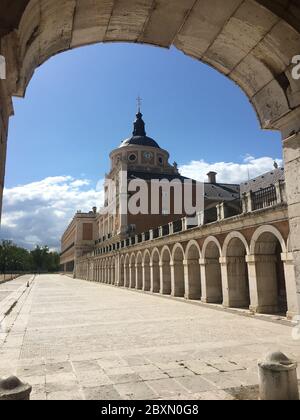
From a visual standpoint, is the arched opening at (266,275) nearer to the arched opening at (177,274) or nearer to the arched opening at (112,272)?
the arched opening at (177,274)

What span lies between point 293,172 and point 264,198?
9762 mm

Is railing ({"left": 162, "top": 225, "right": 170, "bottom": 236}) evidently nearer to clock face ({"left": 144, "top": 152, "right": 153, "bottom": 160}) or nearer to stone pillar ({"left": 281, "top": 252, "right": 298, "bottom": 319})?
stone pillar ({"left": 281, "top": 252, "right": 298, "bottom": 319})

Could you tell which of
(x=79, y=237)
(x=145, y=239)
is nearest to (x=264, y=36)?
(x=145, y=239)

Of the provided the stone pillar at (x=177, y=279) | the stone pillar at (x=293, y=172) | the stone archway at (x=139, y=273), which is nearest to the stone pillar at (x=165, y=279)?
the stone pillar at (x=177, y=279)

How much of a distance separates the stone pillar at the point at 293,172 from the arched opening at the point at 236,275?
1133 centimetres

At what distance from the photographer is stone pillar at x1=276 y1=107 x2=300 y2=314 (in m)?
4.24

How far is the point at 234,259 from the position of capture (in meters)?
15.8

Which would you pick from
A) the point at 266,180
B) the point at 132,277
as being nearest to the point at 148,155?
the point at 132,277

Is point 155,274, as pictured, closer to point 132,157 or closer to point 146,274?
point 146,274

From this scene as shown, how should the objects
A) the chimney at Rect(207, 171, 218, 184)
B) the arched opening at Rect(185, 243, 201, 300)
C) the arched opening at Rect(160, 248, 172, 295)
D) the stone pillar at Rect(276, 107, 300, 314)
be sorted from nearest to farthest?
1. the stone pillar at Rect(276, 107, 300, 314)
2. the arched opening at Rect(185, 243, 201, 300)
3. the arched opening at Rect(160, 248, 172, 295)
4. the chimney at Rect(207, 171, 218, 184)

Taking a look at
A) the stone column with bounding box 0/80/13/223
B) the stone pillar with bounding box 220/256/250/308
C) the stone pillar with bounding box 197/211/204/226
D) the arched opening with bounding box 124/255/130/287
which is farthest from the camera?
the arched opening with bounding box 124/255/130/287

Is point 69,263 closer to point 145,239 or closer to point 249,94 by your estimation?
point 145,239

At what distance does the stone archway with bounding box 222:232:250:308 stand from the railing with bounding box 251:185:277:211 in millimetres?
2003

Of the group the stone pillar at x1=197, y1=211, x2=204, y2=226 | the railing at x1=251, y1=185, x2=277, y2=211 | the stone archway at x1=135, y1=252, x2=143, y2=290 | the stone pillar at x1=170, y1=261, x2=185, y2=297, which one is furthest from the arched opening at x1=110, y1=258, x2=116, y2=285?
the railing at x1=251, y1=185, x2=277, y2=211
